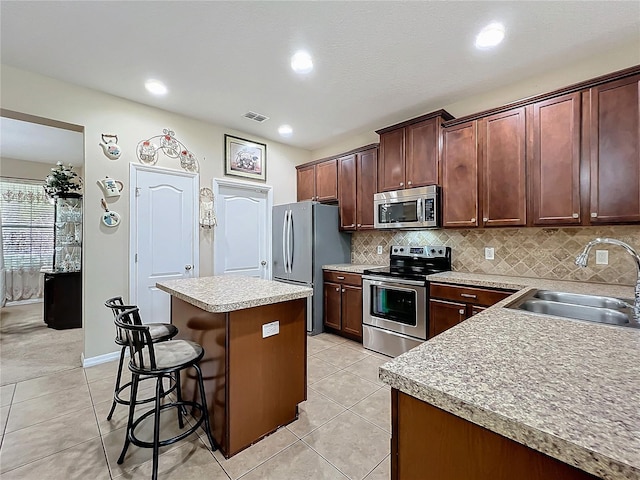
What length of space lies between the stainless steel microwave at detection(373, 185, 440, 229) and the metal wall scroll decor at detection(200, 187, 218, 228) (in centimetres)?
214

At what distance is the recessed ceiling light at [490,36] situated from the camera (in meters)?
2.12

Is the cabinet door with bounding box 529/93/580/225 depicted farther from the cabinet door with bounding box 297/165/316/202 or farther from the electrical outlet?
the cabinet door with bounding box 297/165/316/202

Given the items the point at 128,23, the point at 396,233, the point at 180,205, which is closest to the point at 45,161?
the point at 180,205

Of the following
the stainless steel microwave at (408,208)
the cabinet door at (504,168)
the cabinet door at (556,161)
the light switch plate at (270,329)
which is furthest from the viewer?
the stainless steel microwave at (408,208)

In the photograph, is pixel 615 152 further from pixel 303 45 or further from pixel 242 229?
pixel 242 229

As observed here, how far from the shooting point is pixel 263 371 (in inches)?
75.1

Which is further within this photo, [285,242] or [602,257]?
[285,242]

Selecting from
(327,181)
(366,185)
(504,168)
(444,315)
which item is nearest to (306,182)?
(327,181)

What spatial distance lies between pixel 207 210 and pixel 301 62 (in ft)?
7.21

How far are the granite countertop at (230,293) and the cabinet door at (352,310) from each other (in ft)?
4.99

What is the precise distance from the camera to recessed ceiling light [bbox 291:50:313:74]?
2454 mm

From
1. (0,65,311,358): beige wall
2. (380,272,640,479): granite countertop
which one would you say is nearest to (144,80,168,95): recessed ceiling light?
(0,65,311,358): beige wall

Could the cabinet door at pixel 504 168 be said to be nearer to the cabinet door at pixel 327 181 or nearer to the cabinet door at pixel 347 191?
the cabinet door at pixel 347 191

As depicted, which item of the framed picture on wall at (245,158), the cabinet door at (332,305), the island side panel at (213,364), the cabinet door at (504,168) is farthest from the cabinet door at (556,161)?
the framed picture on wall at (245,158)
